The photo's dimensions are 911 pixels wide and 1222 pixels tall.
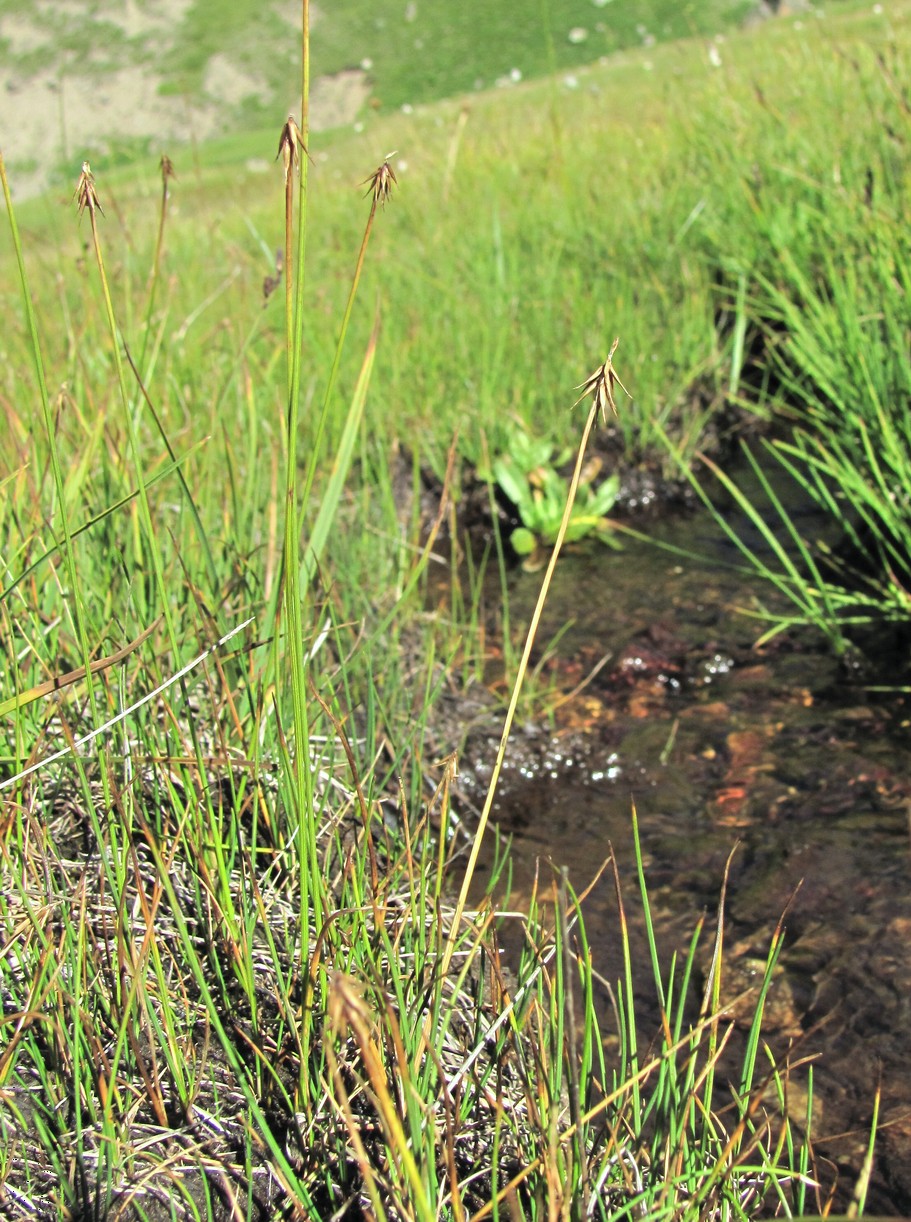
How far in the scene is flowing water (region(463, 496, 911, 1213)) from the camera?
1.74m

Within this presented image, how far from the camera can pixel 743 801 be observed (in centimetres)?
235

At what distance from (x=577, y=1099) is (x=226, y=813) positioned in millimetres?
874

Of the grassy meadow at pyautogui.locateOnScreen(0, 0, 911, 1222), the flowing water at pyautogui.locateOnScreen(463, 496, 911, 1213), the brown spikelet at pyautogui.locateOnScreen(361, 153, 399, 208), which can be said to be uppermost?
the brown spikelet at pyautogui.locateOnScreen(361, 153, 399, 208)

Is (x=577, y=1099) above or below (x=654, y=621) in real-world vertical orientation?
above

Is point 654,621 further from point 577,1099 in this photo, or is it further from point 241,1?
point 241,1

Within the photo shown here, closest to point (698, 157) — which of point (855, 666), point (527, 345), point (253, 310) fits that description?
point (527, 345)

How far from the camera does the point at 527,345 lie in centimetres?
396

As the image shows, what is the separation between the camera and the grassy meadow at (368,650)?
1.07 metres

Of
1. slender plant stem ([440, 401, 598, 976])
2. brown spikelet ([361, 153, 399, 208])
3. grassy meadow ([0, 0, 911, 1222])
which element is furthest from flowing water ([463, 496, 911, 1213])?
brown spikelet ([361, 153, 399, 208])

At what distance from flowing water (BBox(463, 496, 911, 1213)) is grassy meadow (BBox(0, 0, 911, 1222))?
107mm

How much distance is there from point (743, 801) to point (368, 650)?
1009mm

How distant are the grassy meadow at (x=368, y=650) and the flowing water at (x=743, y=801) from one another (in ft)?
0.35

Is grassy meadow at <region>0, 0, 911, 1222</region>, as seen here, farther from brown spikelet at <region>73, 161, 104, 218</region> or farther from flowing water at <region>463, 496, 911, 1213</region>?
flowing water at <region>463, 496, 911, 1213</region>

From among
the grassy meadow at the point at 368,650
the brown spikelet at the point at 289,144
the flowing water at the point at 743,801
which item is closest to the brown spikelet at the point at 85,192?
the grassy meadow at the point at 368,650
